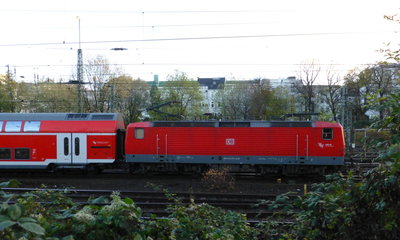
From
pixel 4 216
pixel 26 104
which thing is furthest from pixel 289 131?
pixel 26 104

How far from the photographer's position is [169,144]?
16.1 metres

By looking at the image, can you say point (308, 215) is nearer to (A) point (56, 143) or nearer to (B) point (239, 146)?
(B) point (239, 146)

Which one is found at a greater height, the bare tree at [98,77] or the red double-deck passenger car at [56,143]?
the bare tree at [98,77]

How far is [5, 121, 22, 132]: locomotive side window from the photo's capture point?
16.3 meters

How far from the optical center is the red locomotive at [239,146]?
50.1 ft

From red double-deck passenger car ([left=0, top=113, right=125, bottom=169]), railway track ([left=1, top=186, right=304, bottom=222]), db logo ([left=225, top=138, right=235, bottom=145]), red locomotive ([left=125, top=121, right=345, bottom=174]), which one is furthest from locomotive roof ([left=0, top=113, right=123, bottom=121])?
db logo ([left=225, top=138, right=235, bottom=145])

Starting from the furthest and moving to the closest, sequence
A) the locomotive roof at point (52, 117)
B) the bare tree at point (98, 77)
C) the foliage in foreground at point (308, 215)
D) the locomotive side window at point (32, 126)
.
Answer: the bare tree at point (98, 77) < the locomotive roof at point (52, 117) < the locomotive side window at point (32, 126) < the foliage in foreground at point (308, 215)

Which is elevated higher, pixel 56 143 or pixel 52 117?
pixel 52 117

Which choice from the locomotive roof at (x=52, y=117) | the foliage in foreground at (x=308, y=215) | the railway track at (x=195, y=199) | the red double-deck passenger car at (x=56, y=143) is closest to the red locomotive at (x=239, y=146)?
the red double-deck passenger car at (x=56, y=143)

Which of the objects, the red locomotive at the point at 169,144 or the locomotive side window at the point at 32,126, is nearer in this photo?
the red locomotive at the point at 169,144

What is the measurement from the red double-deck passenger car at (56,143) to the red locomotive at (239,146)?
1.22 metres

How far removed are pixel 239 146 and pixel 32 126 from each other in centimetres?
1030

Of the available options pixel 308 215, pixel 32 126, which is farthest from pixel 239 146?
pixel 308 215

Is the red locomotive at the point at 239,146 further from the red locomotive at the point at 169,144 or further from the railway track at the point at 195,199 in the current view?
the railway track at the point at 195,199
